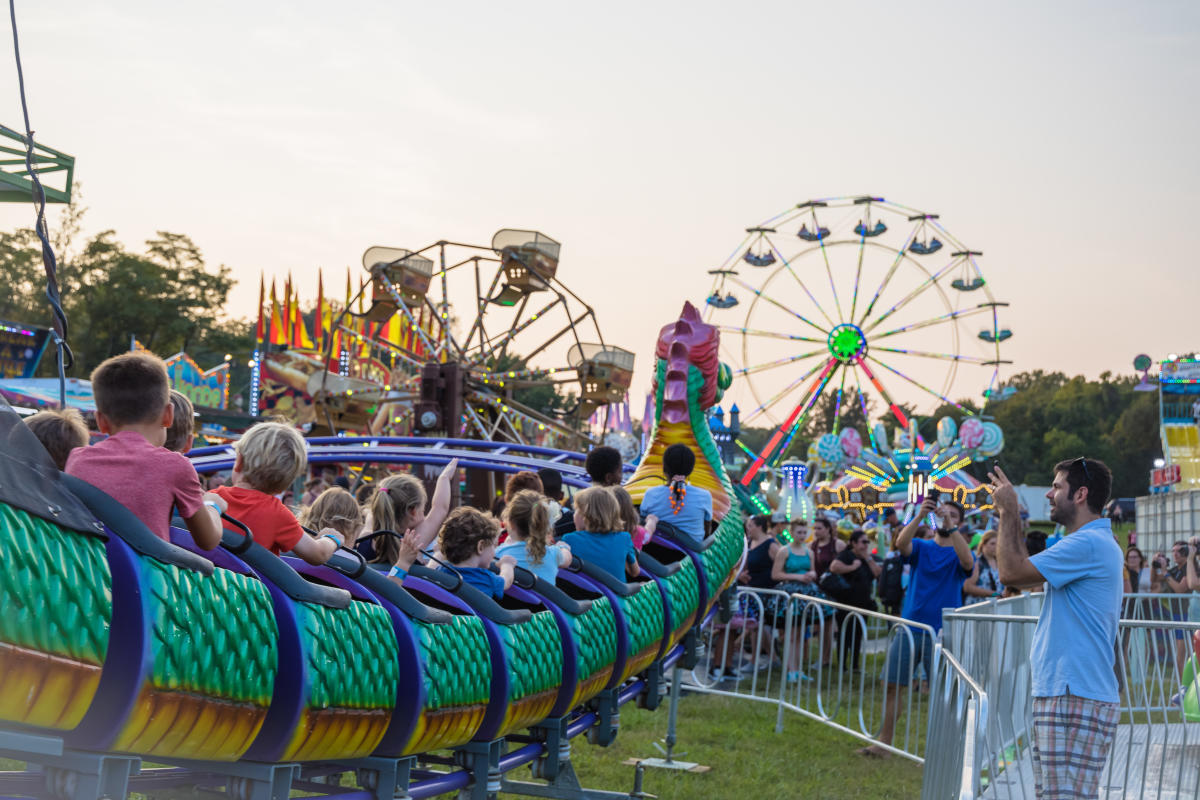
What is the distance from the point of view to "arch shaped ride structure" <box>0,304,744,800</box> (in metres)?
2.07

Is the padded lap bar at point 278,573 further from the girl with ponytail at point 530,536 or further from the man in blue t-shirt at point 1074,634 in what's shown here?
the man in blue t-shirt at point 1074,634

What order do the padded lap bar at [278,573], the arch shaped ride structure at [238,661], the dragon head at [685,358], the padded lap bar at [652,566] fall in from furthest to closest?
the dragon head at [685,358]
the padded lap bar at [652,566]
the padded lap bar at [278,573]
the arch shaped ride structure at [238,661]

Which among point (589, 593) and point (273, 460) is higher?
point (273, 460)

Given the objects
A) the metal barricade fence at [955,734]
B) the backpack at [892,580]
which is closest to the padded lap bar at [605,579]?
the metal barricade fence at [955,734]

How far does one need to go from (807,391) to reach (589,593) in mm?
24680

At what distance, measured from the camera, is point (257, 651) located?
2.61 metres

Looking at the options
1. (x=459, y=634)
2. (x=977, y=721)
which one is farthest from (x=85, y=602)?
(x=977, y=721)

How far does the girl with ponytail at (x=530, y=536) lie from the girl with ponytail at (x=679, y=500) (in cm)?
211

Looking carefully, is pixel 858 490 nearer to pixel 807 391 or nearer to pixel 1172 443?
pixel 807 391

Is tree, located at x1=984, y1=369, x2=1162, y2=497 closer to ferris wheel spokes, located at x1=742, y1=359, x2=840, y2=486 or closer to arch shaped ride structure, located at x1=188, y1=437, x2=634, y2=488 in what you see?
ferris wheel spokes, located at x1=742, y1=359, x2=840, y2=486

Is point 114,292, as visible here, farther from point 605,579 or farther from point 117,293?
point 605,579

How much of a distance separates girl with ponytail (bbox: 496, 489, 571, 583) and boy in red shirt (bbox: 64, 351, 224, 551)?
Answer: 2.11 meters

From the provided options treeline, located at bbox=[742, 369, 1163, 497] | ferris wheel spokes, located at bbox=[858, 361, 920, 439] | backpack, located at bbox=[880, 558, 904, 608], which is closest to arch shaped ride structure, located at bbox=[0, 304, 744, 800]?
backpack, located at bbox=[880, 558, 904, 608]

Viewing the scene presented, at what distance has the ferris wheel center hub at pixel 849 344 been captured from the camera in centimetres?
2956
